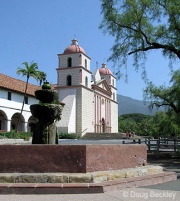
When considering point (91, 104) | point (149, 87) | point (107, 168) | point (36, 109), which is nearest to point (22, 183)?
point (107, 168)

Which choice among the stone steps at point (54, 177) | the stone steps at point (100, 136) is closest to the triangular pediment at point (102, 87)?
the stone steps at point (100, 136)

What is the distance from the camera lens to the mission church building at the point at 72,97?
3450 cm

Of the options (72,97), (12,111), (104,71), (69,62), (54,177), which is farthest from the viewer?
(104,71)

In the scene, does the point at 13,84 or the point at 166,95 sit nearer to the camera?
the point at 166,95

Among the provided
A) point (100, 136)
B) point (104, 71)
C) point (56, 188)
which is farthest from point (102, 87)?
point (56, 188)

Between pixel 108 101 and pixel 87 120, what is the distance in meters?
12.1

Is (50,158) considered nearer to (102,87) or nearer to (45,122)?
(45,122)

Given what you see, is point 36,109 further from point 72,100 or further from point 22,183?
point 72,100

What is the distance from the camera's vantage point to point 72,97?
43125 mm

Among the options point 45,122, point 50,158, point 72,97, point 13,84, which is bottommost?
point 50,158

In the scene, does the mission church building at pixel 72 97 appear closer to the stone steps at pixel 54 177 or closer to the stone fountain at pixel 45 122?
the stone fountain at pixel 45 122

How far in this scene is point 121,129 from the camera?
7438cm

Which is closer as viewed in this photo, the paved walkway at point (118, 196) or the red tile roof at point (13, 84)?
the paved walkway at point (118, 196)

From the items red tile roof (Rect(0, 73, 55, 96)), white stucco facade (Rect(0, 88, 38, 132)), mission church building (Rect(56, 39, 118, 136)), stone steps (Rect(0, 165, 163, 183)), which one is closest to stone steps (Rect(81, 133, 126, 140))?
mission church building (Rect(56, 39, 118, 136))
